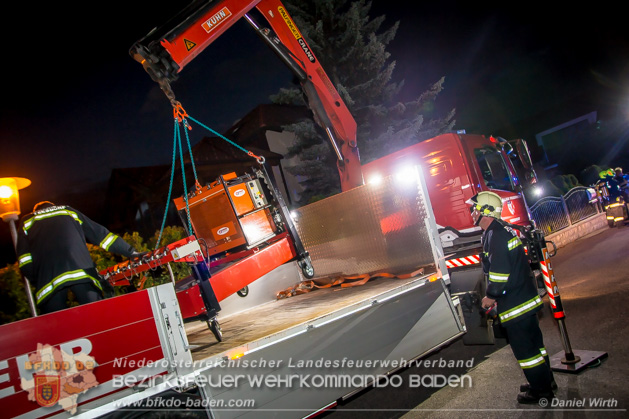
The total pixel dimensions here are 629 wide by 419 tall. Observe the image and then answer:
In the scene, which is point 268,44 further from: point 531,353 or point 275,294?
point 531,353

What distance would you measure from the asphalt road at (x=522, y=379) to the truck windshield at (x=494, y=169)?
7.04 feet

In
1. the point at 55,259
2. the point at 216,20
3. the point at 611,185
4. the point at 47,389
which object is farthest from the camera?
the point at 611,185

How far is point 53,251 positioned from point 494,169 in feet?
22.4

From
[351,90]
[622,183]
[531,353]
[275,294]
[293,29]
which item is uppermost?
[351,90]

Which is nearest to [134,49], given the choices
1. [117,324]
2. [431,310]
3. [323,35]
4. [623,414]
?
[117,324]

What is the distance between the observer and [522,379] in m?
3.82

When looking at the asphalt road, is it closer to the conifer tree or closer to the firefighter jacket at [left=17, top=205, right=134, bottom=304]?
the firefighter jacket at [left=17, top=205, right=134, bottom=304]

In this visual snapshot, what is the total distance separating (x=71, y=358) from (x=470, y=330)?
4066 mm

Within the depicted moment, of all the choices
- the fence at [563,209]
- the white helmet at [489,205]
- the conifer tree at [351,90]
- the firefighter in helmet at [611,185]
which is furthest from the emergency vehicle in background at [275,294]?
the firefighter in helmet at [611,185]

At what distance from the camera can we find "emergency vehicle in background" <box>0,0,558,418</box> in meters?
2.17

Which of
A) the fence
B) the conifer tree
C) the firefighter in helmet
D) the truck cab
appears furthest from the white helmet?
the firefighter in helmet

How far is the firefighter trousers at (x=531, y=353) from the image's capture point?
10.9ft

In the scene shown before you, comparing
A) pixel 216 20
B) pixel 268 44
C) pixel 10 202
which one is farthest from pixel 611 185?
pixel 10 202

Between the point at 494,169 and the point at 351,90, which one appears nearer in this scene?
the point at 494,169
